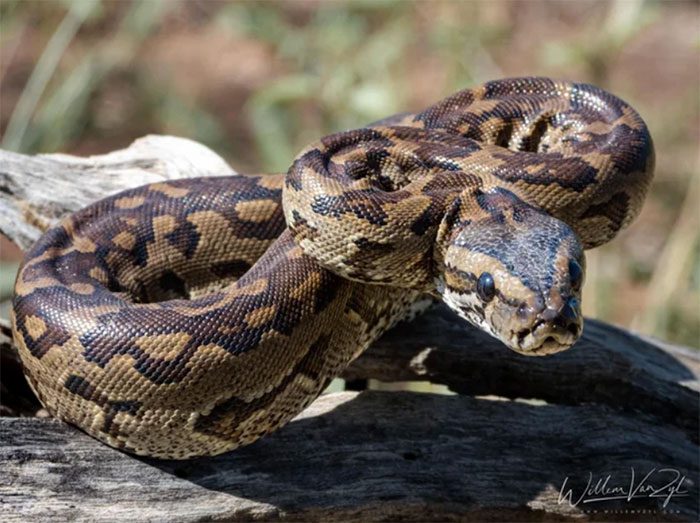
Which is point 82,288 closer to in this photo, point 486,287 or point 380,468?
point 380,468

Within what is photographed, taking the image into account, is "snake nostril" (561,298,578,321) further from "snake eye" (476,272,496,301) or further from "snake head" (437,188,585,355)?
"snake eye" (476,272,496,301)

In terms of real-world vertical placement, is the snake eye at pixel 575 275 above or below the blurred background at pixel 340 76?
below

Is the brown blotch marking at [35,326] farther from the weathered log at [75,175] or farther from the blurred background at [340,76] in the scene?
the blurred background at [340,76]

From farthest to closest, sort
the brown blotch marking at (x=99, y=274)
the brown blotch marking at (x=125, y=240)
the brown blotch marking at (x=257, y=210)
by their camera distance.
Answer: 1. the brown blotch marking at (x=257, y=210)
2. the brown blotch marking at (x=125, y=240)
3. the brown blotch marking at (x=99, y=274)

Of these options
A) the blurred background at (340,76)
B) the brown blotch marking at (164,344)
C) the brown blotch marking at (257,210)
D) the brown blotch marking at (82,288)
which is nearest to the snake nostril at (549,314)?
the brown blotch marking at (164,344)

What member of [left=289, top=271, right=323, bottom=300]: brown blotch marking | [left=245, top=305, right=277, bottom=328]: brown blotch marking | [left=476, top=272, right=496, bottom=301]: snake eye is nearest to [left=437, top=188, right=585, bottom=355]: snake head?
[left=476, top=272, right=496, bottom=301]: snake eye

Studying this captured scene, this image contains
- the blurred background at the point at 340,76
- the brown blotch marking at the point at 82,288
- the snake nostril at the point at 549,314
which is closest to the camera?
the snake nostril at the point at 549,314
